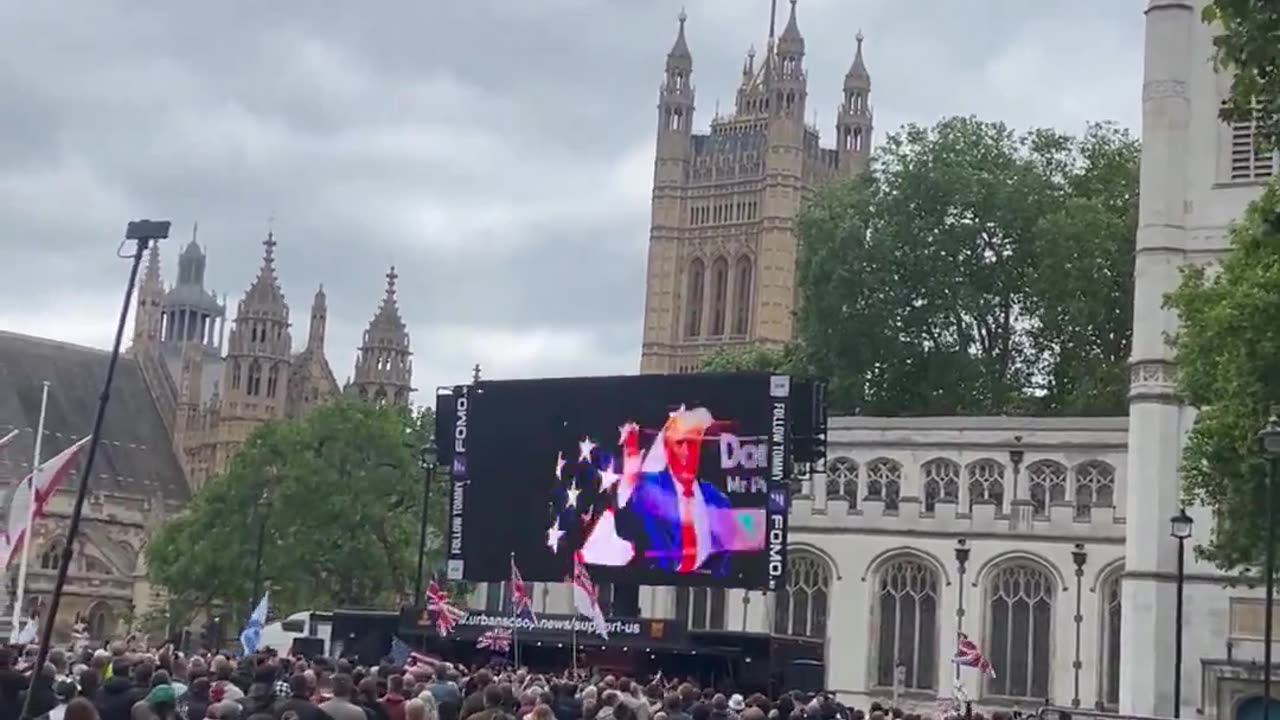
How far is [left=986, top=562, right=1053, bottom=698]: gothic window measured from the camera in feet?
146

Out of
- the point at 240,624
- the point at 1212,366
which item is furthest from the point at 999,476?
the point at 240,624

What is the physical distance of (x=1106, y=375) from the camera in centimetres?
5988

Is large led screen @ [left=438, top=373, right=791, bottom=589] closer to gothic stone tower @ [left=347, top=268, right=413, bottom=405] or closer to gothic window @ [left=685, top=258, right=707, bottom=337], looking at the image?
gothic stone tower @ [left=347, top=268, right=413, bottom=405]

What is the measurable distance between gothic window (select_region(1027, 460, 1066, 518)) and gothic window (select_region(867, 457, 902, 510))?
327cm

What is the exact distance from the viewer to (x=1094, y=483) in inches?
1804

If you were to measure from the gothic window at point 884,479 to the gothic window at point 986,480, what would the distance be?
181 cm

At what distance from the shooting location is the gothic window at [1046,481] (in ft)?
151

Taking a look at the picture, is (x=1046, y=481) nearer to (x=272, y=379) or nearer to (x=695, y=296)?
(x=272, y=379)

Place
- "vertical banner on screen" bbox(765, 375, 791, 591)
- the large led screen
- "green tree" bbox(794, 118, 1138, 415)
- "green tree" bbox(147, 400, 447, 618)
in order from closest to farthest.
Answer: "vertical banner on screen" bbox(765, 375, 791, 591) → the large led screen → "green tree" bbox(147, 400, 447, 618) → "green tree" bbox(794, 118, 1138, 415)

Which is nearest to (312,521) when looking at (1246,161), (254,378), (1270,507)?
(254,378)

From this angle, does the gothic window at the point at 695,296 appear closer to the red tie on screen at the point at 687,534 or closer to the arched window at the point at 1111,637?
the arched window at the point at 1111,637

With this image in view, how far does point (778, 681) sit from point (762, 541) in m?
2.76

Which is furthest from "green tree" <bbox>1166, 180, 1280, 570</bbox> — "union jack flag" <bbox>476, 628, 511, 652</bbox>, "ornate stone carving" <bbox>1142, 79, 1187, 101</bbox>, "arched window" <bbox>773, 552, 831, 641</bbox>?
"arched window" <bbox>773, 552, 831, 641</bbox>

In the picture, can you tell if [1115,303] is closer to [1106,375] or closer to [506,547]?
[1106,375]
